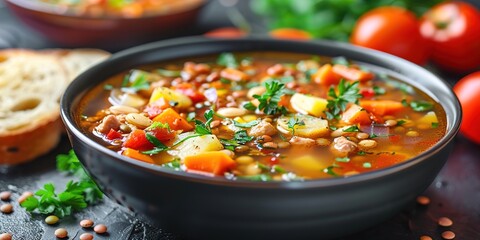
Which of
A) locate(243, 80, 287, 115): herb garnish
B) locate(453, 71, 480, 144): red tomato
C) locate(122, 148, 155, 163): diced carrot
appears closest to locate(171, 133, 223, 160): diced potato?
locate(122, 148, 155, 163): diced carrot

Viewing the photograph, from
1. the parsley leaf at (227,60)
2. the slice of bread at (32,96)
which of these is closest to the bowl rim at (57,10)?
the slice of bread at (32,96)

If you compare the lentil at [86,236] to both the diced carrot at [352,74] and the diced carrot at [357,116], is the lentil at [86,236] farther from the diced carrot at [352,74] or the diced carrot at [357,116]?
the diced carrot at [352,74]

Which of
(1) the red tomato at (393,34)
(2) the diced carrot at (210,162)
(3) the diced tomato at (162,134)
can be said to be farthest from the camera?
(1) the red tomato at (393,34)

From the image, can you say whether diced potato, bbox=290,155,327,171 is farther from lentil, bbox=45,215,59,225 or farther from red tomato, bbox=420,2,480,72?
red tomato, bbox=420,2,480,72

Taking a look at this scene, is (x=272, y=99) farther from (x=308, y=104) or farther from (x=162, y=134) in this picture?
(x=162, y=134)

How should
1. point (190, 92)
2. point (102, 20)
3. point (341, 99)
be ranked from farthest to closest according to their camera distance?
point (102, 20), point (190, 92), point (341, 99)

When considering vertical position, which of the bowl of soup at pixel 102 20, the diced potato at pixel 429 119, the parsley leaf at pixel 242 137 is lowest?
the bowl of soup at pixel 102 20

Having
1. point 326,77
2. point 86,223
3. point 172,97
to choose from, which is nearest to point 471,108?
point 326,77

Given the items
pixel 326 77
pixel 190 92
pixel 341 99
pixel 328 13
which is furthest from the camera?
pixel 328 13
